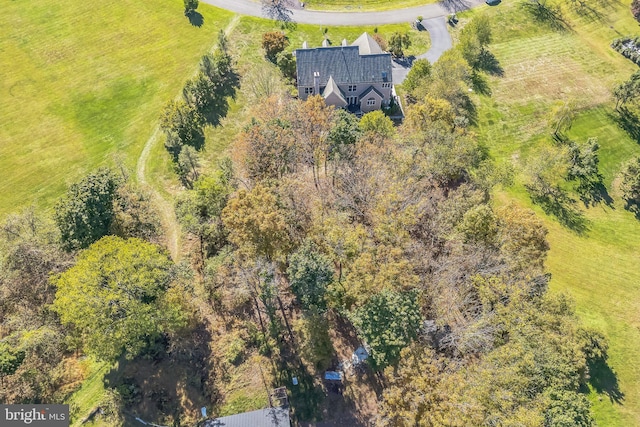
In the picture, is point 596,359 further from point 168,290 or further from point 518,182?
point 168,290

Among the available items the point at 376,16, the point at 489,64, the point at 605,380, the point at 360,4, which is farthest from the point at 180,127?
the point at 605,380

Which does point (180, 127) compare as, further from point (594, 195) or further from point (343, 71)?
point (594, 195)

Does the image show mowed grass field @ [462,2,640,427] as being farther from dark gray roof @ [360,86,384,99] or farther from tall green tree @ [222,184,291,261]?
tall green tree @ [222,184,291,261]

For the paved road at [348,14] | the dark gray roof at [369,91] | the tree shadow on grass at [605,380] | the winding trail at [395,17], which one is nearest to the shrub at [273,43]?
the winding trail at [395,17]

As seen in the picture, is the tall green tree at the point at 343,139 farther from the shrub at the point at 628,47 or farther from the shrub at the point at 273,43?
the shrub at the point at 628,47

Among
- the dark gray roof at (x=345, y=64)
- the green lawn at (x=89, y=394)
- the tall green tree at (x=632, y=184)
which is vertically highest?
the dark gray roof at (x=345, y=64)

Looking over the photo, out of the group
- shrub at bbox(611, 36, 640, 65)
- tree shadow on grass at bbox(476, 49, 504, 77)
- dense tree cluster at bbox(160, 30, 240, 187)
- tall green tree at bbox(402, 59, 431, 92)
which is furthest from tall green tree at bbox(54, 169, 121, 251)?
shrub at bbox(611, 36, 640, 65)
